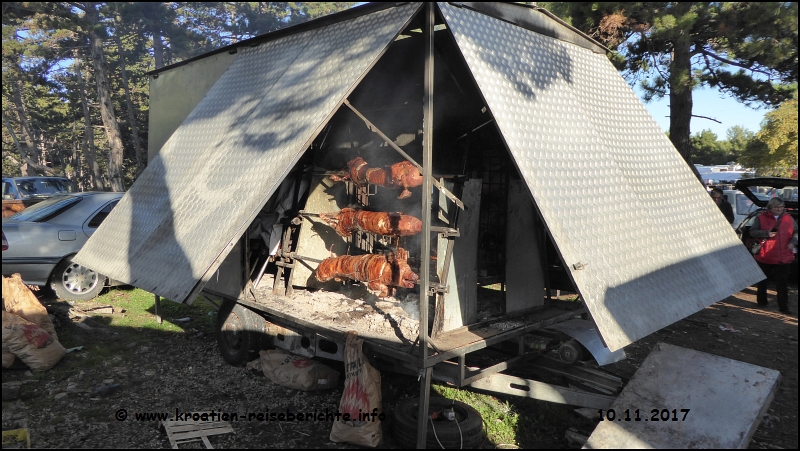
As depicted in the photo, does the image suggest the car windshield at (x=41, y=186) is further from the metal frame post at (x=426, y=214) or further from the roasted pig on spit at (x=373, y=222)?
the metal frame post at (x=426, y=214)

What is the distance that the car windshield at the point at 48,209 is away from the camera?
838cm

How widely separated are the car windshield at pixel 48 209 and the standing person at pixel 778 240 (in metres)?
11.7

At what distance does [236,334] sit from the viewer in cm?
585

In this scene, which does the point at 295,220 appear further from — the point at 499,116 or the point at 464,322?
the point at 499,116

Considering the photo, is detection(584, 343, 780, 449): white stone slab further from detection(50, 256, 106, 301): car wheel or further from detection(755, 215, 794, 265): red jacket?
detection(50, 256, 106, 301): car wheel

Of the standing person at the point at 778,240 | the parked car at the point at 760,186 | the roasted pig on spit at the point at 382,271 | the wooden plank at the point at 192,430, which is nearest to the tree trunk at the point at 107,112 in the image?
the roasted pig on spit at the point at 382,271

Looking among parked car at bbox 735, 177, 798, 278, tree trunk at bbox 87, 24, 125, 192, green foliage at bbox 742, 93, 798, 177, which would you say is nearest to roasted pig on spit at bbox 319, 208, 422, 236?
parked car at bbox 735, 177, 798, 278

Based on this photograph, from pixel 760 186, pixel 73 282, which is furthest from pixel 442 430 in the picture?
pixel 760 186

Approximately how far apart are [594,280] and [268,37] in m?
4.36

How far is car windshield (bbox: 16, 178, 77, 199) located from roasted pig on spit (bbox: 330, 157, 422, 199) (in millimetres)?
15209

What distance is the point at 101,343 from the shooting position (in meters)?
6.48

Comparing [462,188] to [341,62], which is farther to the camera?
[462,188]

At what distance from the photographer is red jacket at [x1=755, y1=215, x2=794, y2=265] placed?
811cm

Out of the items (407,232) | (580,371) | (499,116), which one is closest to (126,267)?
(407,232)
